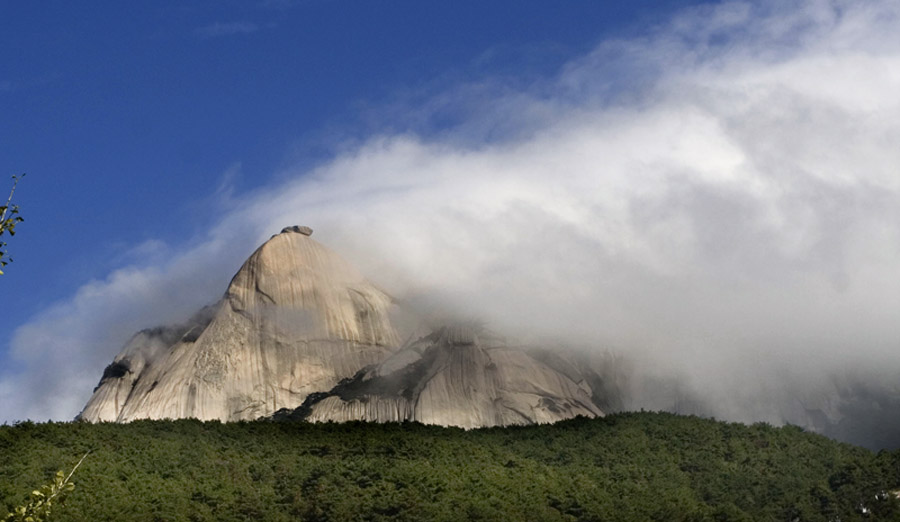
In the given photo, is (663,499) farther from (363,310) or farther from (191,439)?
(363,310)

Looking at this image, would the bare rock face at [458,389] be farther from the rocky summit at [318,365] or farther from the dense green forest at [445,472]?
the dense green forest at [445,472]

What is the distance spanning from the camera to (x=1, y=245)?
20812mm

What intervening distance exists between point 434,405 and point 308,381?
72.1 feet

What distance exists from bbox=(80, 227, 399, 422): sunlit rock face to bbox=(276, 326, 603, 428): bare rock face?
5311 mm

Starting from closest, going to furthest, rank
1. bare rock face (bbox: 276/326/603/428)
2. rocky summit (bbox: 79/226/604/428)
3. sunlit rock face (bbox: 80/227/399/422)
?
bare rock face (bbox: 276/326/603/428)
rocky summit (bbox: 79/226/604/428)
sunlit rock face (bbox: 80/227/399/422)

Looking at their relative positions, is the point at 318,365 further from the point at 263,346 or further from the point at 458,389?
the point at 458,389

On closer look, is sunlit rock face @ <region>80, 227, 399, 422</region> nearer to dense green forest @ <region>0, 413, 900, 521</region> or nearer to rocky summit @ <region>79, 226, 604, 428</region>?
rocky summit @ <region>79, 226, 604, 428</region>

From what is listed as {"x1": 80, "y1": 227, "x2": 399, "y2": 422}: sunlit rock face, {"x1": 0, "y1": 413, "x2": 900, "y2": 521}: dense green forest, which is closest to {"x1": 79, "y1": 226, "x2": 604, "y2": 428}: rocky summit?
{"x1": 80, "y1": 227, "x2": 399, "y2": 422}: sunlit rock face

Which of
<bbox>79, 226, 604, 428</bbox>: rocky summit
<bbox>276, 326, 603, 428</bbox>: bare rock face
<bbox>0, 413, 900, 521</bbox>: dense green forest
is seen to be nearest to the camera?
<bbox>0, 413, 900, 521</bbox>: dense green forest

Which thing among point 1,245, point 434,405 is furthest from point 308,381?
point 1,245

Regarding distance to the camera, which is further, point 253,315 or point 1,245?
point 253,315

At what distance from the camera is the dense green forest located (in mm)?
90500

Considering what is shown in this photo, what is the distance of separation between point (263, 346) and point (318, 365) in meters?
8.28

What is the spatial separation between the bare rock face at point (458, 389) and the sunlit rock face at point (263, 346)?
17.4 feet
